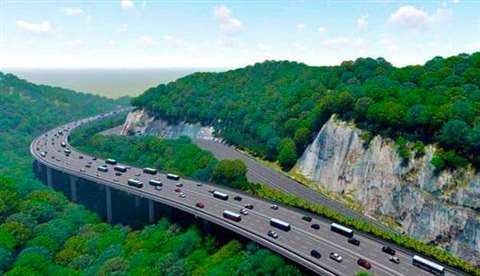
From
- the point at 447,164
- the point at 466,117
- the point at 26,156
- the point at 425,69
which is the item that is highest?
the point at 425,69

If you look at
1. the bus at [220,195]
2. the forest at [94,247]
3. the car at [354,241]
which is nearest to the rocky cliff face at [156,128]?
the forest at [94,247]

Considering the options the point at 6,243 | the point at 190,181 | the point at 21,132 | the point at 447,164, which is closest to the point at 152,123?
the point at 21,132

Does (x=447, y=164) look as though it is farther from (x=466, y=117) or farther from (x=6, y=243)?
(x=6, y=243)

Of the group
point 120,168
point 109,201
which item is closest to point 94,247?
point 109,201

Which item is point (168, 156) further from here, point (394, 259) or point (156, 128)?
point (394, 259)

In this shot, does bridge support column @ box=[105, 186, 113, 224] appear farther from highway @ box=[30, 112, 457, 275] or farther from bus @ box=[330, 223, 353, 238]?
bus @ box=[330, 223, 353, 238]

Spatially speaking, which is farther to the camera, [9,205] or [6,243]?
[9,205]

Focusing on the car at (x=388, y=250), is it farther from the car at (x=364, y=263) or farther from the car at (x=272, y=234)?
the car at (x=272, y=234)
